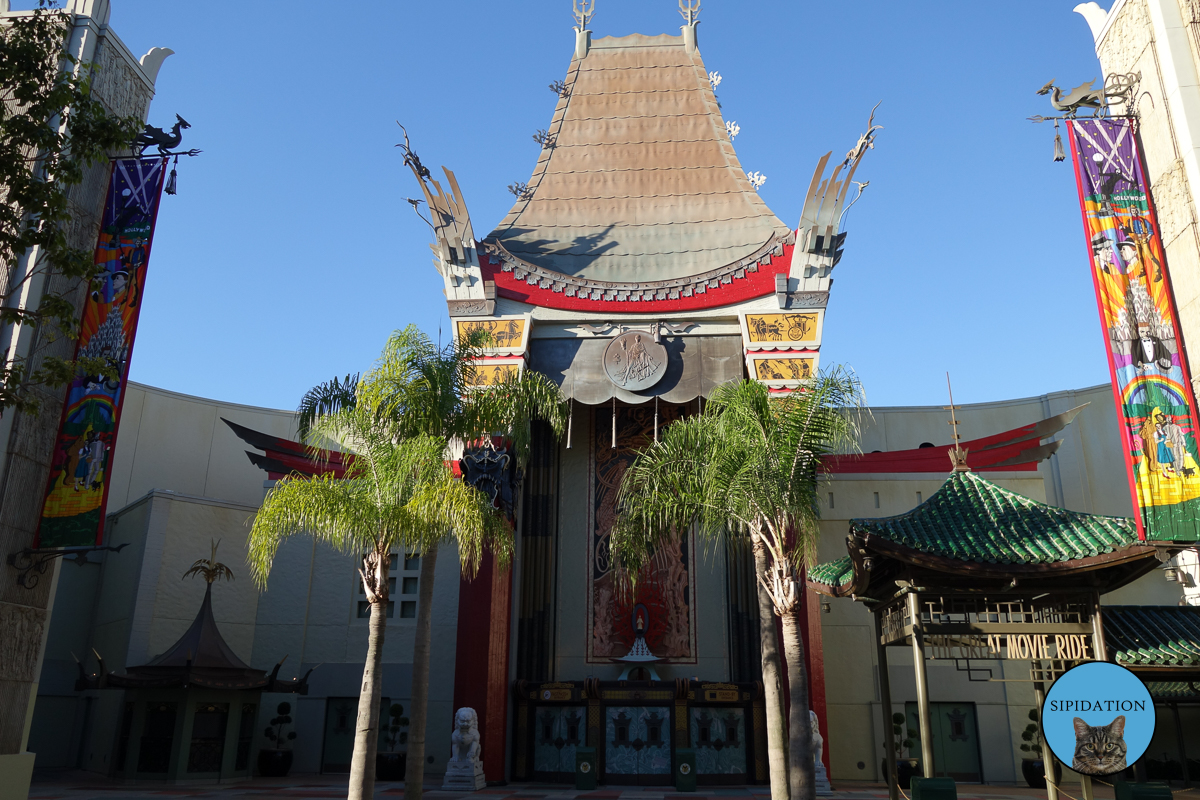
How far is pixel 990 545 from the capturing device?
1288cm

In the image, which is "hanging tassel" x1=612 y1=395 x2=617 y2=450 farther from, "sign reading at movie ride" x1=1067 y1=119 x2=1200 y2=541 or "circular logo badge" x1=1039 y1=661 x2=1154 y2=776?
"circular logo badge" x1=1039 y1=661 x2=1154 y2=776

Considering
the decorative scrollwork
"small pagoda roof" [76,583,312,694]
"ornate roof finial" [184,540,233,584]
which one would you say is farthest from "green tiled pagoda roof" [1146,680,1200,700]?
"ornate roof finial" [184,540,233,584]

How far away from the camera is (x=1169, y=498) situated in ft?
44.0

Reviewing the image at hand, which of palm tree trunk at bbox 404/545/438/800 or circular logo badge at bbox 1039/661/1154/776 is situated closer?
circular logo badge at bbox 1039/661/1154/776

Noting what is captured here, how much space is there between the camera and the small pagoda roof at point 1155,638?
1295 cm

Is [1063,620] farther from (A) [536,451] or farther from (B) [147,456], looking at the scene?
(B) [147,456]

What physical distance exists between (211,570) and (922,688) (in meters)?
17.8

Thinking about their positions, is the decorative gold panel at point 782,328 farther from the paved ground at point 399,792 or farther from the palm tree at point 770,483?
the paved ground at point 399,792

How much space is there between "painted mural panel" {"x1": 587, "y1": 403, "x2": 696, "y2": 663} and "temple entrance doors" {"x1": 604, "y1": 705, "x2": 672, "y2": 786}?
177 cm

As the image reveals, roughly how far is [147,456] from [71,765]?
31.3 feet

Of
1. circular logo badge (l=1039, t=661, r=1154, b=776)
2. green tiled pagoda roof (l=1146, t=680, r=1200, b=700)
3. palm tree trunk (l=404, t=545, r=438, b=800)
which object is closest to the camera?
circular logo badge (l=1039, t=661, r=1154, b=776)

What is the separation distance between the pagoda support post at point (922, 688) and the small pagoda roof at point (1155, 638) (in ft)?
9.79

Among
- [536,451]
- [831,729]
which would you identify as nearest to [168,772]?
[536,451]

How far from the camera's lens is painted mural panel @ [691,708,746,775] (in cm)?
2116
